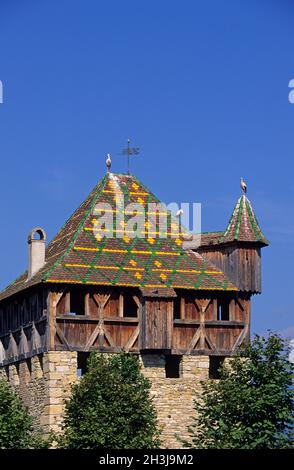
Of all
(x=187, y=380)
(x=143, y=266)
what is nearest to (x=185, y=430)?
(x=187, y=380)

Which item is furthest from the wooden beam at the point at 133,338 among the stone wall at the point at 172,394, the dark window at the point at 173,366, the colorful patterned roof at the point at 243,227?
the colorful patterned roof at the point at 243,227

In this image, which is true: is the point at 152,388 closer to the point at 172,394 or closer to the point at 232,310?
the point at 172,394

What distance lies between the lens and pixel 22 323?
7838cm

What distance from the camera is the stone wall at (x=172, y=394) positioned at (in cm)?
7488

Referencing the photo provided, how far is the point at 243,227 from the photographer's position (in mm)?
78312

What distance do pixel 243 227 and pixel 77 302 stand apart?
7.47 metres

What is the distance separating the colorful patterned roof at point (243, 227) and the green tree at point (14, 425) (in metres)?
11.4

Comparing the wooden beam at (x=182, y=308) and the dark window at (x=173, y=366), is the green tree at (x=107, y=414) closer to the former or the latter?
the dark window at (x=173, y=366)

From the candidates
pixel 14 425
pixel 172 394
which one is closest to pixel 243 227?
pixel 172 394

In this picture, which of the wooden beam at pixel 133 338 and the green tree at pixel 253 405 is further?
the wooden beam at pixel 133 338

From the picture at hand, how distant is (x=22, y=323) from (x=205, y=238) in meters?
8.30

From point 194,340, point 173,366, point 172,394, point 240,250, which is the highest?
point 240,250
